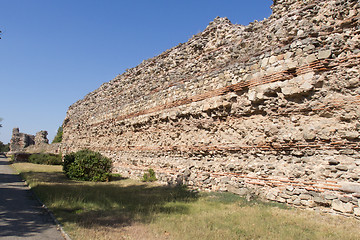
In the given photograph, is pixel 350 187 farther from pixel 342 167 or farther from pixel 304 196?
pixel 304 196

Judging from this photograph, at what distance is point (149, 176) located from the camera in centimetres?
1063

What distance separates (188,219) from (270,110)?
3.49 m

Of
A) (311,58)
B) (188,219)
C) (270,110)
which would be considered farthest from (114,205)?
(311,58)

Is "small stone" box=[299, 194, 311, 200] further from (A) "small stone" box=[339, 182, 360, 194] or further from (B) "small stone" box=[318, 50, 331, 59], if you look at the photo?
(B) "small stone" box=[318, 50, 331, 59]

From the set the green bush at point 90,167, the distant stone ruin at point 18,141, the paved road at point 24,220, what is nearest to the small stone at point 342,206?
the paved road at point 24,220

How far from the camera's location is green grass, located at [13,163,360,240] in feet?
13.9

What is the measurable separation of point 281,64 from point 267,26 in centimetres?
186

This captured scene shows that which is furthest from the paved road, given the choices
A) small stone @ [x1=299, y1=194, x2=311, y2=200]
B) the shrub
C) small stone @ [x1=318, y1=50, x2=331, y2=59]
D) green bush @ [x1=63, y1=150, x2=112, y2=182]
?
small stone @ [x1=318, y1=50, x2=331, y2=59]

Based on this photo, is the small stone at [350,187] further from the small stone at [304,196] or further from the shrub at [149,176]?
the shrub at [149,176]

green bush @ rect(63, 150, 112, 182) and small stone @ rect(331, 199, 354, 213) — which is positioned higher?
green bush @ rect(63, 150, 112, 182)

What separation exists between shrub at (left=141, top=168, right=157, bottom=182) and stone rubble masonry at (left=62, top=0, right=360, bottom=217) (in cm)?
38

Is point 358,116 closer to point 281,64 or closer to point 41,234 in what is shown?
point 281,64

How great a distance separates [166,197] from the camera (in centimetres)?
715

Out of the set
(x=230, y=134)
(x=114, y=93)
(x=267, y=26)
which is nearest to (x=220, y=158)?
(x=230, y=134)
